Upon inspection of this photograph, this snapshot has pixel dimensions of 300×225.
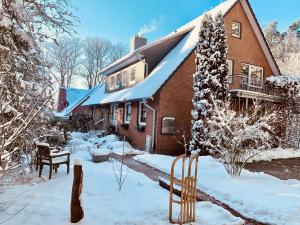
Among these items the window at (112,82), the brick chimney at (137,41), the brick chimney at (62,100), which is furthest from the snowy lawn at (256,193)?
the brick chimney at (62,100)

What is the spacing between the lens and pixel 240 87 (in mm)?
16422

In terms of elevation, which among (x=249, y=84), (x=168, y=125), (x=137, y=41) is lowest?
(x=168, y=125)

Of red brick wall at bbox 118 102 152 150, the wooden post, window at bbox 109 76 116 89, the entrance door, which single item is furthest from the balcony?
the wooden post

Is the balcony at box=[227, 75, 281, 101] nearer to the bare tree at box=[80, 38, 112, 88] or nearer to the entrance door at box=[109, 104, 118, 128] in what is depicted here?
the entrance door at box=[109, 104, 118, 128]

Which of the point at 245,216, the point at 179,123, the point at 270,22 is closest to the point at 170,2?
the point at 179,123

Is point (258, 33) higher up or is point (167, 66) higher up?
point (258, 33)

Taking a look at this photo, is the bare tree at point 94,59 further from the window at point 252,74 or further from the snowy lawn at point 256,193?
the snowy lawn at point 256,193

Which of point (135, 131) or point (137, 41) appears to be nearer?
point (135, 131)

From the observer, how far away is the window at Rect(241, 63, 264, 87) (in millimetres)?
16938

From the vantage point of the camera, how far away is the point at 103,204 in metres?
5.95

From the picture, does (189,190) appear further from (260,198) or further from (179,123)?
(179,123)

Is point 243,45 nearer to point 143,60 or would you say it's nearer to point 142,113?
point 143,60

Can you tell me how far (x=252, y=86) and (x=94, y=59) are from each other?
109 ft

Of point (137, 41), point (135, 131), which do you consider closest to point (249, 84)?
point (135, 131)
